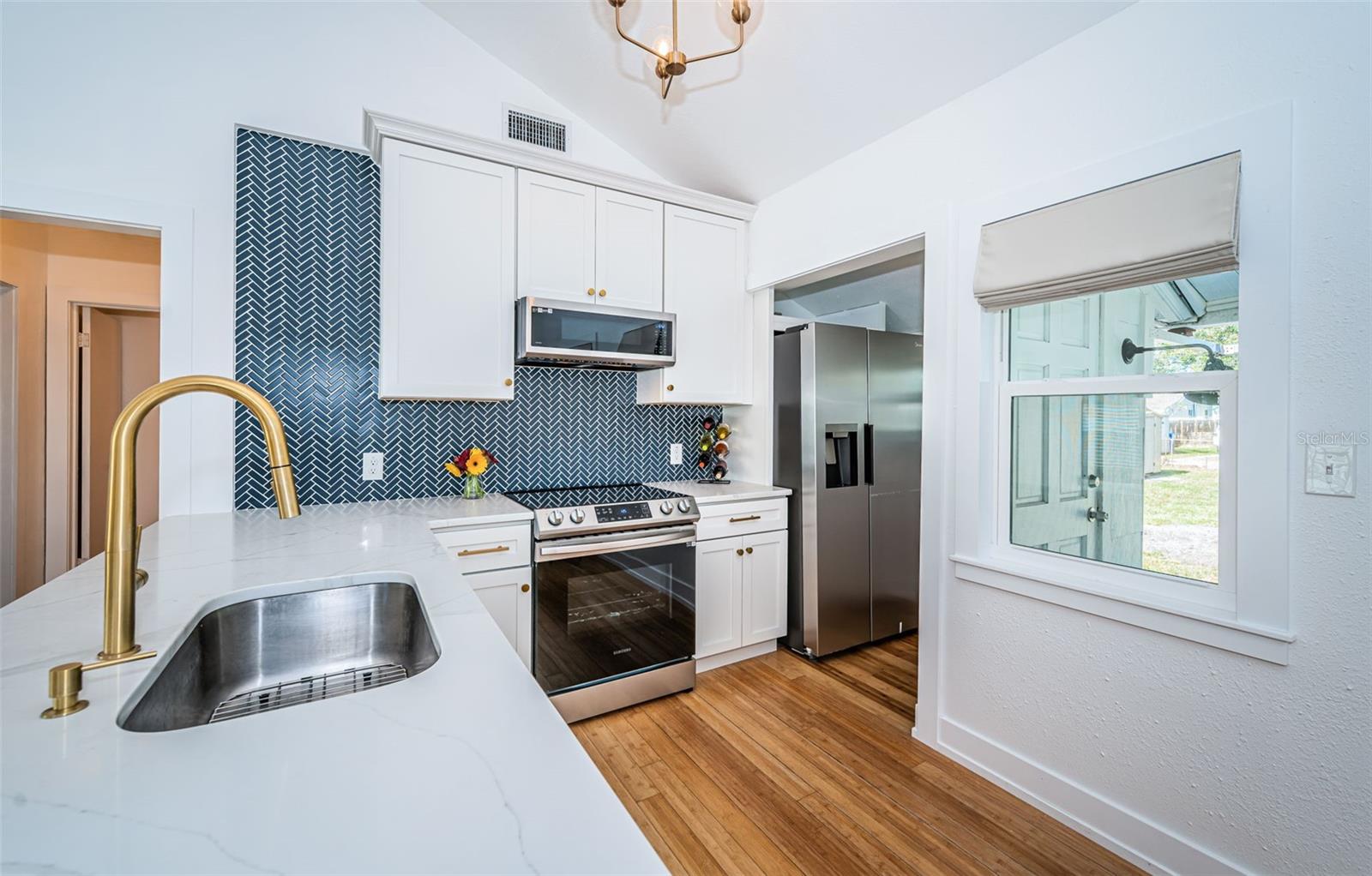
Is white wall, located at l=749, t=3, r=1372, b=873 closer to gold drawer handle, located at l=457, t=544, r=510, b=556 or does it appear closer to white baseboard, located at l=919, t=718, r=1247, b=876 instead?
white baseboard, located at l=919, t=718, r=1247, b=876

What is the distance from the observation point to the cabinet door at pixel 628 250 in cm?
286

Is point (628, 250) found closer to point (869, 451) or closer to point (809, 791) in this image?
point (869, 451)

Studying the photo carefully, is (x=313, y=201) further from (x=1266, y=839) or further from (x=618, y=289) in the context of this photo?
(x=1266, y=839)

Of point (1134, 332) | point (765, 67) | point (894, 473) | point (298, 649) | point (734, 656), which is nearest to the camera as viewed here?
point (298, 649)

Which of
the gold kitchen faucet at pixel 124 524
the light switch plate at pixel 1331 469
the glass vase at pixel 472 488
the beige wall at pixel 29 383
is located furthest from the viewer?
the beige wall at pixel 29 383

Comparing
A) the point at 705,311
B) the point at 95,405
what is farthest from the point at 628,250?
the point at 95,405

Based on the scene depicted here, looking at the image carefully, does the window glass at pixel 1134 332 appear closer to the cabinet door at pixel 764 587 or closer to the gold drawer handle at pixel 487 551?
the cabinet door at pixel 764 587

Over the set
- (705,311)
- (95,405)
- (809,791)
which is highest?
(705,311)

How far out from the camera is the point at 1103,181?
1.78m

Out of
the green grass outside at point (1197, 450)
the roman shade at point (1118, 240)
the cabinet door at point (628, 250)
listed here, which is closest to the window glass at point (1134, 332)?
the roman shade at point (1118, 240)

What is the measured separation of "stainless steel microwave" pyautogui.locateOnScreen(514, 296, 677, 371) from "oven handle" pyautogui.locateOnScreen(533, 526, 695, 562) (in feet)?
2.89

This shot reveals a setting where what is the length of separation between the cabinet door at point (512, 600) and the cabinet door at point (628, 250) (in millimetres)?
1412

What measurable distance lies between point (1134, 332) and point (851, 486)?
62.6 inches

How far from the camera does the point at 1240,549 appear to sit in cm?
154
